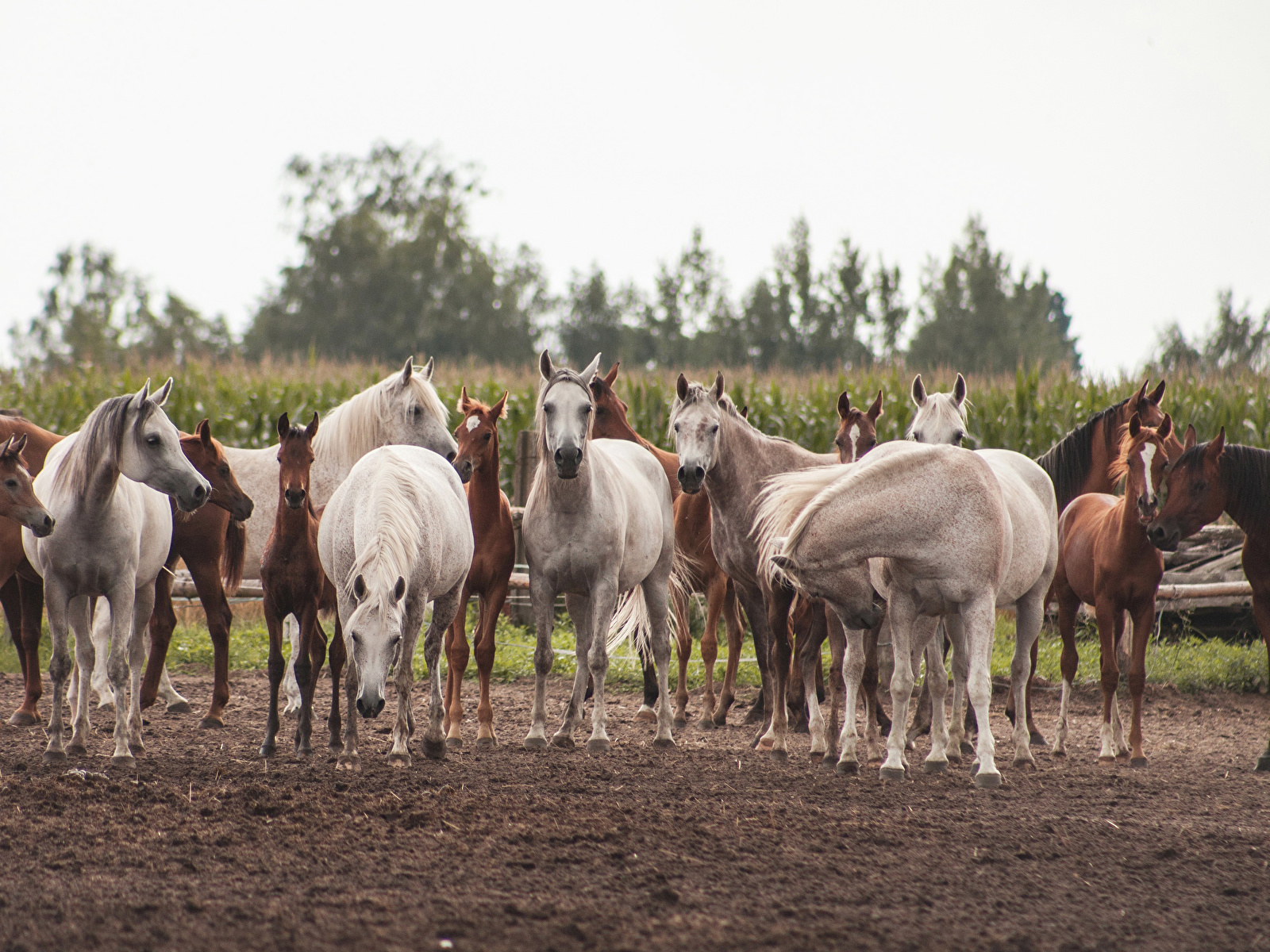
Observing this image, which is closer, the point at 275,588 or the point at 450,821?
the point at 450,821

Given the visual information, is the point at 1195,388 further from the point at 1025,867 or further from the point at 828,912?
the point at 828,912

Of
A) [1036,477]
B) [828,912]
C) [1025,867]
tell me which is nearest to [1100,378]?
[1036,477]

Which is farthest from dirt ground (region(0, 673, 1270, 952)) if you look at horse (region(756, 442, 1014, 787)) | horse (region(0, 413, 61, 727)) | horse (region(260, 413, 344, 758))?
horse (region(756, 442, 1014, 787))

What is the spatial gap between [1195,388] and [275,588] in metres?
12.4

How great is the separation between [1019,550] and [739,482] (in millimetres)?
1825

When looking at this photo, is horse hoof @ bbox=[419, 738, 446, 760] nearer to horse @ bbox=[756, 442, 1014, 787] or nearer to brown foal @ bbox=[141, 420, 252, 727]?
brown foal @ bbox=[141, 420, 252, 727]

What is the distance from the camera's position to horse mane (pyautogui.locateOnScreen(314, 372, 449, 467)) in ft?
25.9

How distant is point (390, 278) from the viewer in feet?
147

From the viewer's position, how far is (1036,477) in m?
7.30

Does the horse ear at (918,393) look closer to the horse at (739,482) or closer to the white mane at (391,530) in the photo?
the horse at (739,482)

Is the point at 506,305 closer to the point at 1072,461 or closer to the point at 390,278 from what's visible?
the point at 390,278

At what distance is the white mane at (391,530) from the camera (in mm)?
5211

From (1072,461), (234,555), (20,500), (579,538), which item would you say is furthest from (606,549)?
(1072,461)

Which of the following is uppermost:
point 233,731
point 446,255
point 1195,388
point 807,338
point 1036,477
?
point 446,255
